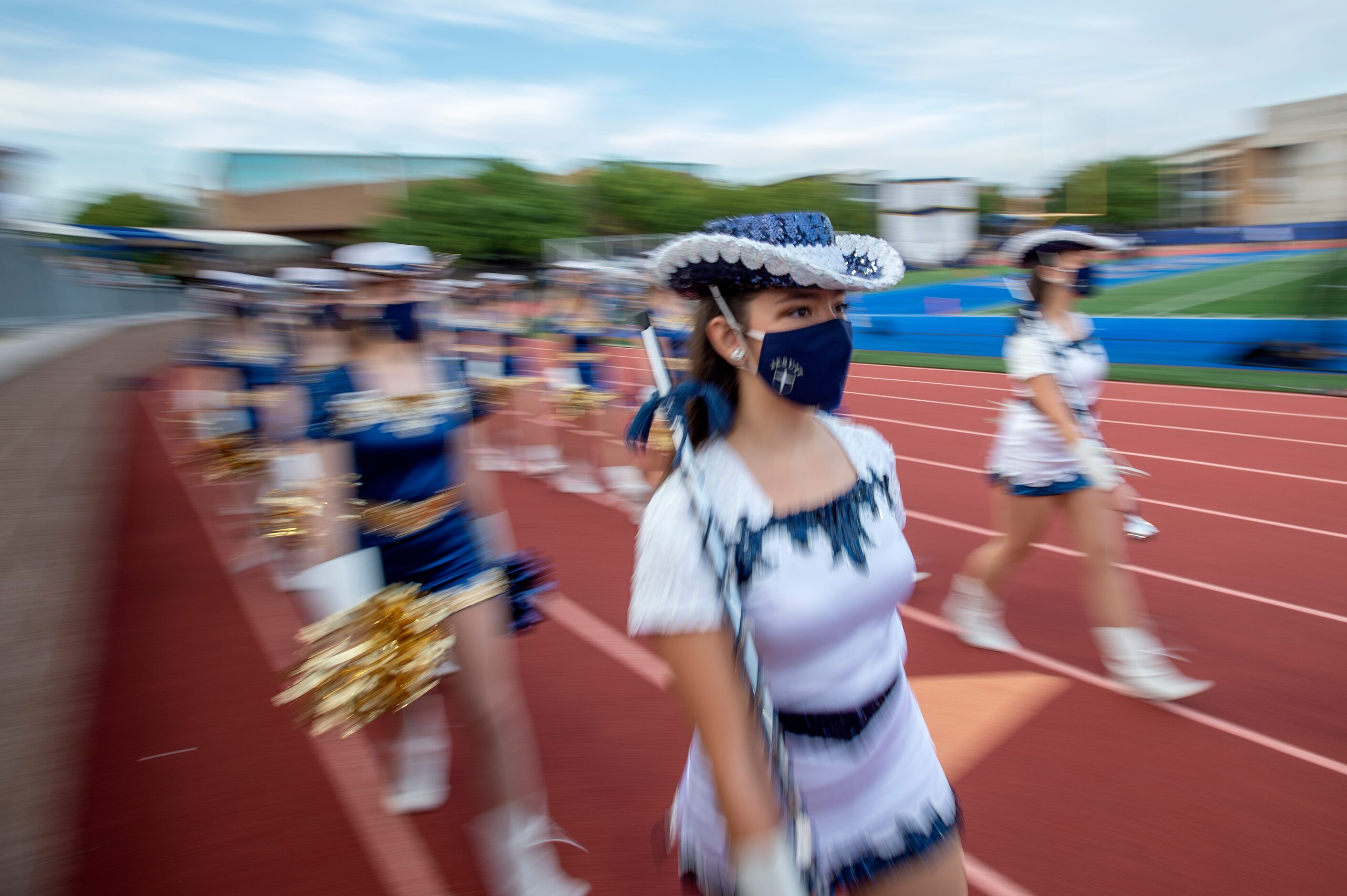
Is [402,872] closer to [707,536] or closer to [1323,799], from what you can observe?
[707,536]

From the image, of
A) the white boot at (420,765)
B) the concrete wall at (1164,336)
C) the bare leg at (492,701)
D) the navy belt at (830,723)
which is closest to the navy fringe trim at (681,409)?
the navy belt at (830,723)


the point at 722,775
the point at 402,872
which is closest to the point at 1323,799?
the point at 722,775

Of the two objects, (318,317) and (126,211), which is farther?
(126,211)

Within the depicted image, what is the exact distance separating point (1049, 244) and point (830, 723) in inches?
114

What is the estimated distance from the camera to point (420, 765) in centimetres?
358

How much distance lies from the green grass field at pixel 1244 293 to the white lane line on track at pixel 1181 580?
382 inches

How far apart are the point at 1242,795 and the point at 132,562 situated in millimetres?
7618

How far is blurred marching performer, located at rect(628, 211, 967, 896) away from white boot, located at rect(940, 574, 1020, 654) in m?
2.82

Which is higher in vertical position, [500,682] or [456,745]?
[500,682]

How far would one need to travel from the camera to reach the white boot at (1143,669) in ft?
12.5

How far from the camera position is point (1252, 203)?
5094cm

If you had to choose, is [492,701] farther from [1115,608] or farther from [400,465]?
[1115,608]

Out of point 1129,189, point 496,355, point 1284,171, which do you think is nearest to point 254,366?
point 496,355

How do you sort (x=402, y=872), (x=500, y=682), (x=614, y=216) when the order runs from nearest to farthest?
(x=500, y=682)
(x=402, y=872)
(x=614, y=216)
